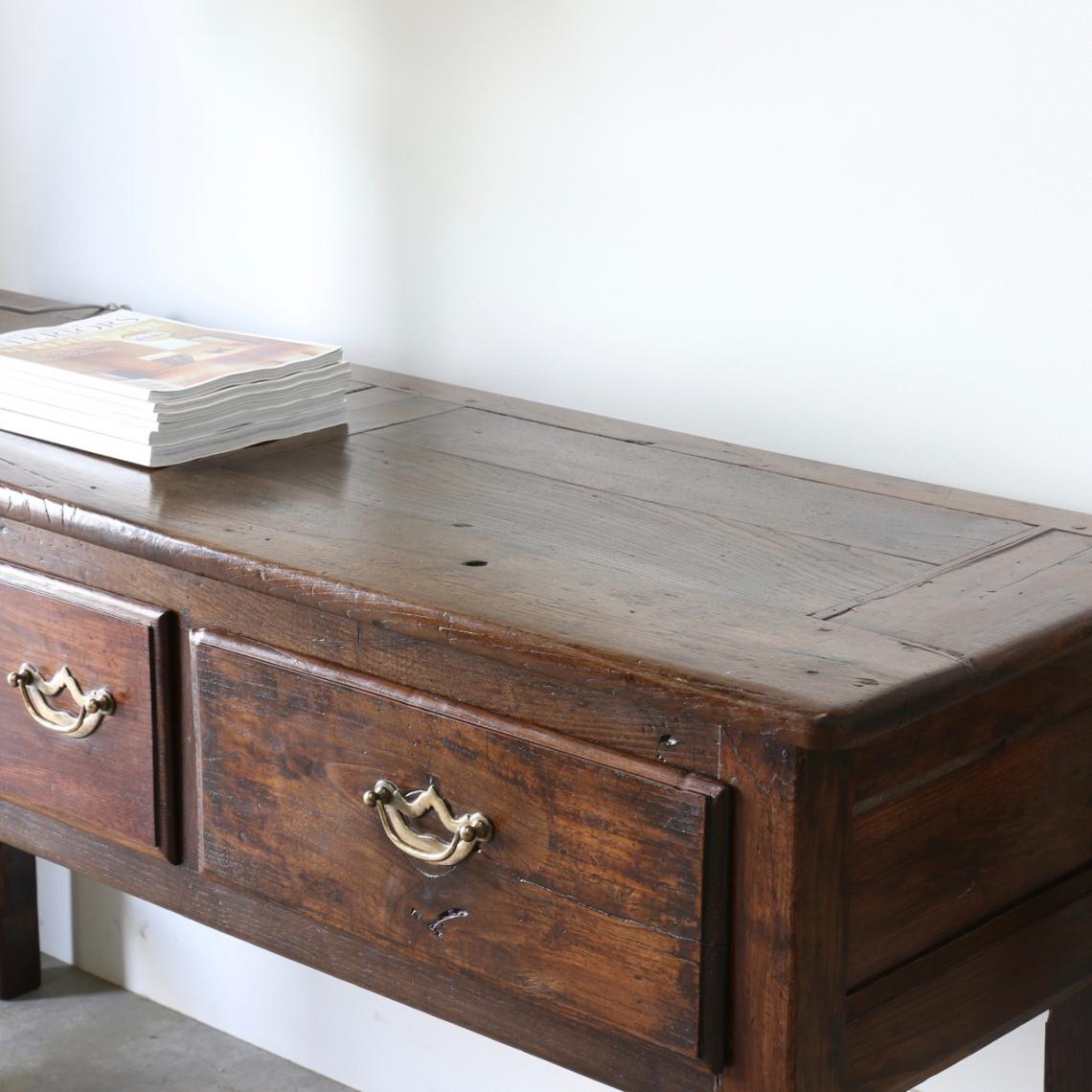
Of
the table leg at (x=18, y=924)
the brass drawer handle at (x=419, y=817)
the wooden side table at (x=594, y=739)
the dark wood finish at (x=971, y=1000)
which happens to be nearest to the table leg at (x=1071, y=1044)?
the wooden side table at (x=594, y=739)

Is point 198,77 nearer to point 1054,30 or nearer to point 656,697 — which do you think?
point 1054,30

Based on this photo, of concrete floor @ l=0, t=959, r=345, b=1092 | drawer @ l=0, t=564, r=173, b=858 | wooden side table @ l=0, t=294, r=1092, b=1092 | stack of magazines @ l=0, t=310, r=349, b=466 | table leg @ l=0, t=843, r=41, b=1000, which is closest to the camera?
wooden side table @ l=0, t=294, r=1092, b=1092

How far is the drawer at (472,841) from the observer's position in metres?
0.88

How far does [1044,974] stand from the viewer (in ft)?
3.45

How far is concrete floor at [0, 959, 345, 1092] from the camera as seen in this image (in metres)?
1.83

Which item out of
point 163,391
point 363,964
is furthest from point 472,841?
point 163,391

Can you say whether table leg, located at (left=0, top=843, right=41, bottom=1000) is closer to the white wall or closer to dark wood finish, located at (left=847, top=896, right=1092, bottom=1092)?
the white wall

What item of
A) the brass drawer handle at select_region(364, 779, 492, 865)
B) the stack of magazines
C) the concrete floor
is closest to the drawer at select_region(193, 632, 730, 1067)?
the brass drawer handle at select_region(364, 779, 492, 865)

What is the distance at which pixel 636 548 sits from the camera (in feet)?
3.50

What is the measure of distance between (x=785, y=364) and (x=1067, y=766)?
464mm

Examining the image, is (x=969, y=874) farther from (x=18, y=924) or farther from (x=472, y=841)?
(x=18, y=924)

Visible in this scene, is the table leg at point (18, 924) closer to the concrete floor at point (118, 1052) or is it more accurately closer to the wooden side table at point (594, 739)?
the concrete floor at point (118, 1052)

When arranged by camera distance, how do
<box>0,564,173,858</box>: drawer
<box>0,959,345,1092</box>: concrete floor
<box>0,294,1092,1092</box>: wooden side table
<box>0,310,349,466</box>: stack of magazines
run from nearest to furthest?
<box>0,294,1092,1092</box>: wooden side table → <box>0,564,173,858</box>: drawer → <box>0,310,349,466</box>: stack of magazines → <box>0,959,345,1092</box>: concrete floor

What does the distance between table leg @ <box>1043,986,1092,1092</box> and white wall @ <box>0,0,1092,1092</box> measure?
0.26ft
